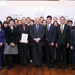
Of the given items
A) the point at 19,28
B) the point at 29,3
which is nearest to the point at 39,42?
the point at 19,28

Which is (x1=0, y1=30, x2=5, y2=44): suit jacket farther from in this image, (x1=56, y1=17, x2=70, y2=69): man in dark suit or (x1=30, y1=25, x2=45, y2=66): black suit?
(x1=56, y1=17, x2=70, y2=69): man in dark suit

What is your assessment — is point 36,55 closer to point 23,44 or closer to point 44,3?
point 23,44

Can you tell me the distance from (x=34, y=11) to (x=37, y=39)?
278 cm

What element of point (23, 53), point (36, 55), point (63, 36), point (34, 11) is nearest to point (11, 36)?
point (23, 53)

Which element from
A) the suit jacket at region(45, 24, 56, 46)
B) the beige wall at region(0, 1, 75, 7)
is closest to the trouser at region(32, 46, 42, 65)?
the suit jacket at region(45, 24, 56, 46)

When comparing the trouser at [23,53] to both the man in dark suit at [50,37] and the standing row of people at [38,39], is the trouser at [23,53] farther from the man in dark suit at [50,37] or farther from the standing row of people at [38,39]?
the man in dark suit at [50,37]

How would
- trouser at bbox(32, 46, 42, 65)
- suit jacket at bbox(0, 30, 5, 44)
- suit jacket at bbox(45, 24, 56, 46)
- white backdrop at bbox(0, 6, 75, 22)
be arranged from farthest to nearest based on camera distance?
1. white backdrop at bbox(0, 6, 75, 22)
2. trouser at bbox(32, 46, 42, 65)
3. suit jacket at bbox(45, 24, 56, 46)
4. suit jacket at bbox(0, 30, 5, 44)

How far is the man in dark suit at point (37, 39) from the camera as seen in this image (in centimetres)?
431

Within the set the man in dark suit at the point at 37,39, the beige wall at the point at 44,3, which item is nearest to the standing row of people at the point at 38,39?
the man in dark suit at the point at 37,39

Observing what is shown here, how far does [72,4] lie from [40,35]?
3310 mm

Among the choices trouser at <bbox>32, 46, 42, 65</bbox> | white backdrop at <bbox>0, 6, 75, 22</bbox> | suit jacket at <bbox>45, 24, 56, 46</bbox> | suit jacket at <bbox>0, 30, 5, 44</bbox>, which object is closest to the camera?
suit jacket at <bbox>0, 30, 5, 44</bbox>

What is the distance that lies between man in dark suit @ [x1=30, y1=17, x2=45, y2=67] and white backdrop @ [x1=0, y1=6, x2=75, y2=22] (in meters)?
2.42

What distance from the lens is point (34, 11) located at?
668 centimetres

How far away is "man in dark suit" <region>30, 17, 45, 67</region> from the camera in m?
4.31
